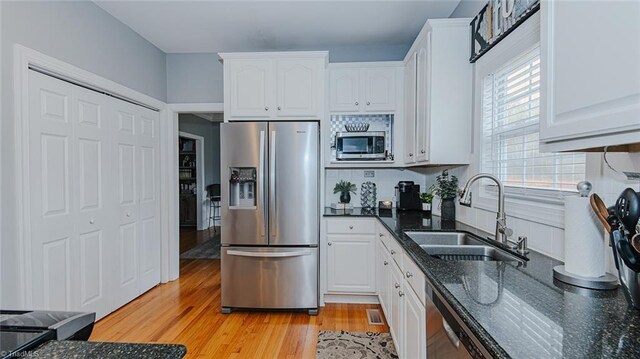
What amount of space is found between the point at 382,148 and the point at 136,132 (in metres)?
2.45

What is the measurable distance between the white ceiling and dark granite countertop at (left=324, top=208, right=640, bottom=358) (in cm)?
222

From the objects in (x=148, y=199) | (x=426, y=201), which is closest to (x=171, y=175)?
(x=148, y=199)

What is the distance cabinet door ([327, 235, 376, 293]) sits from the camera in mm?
2930

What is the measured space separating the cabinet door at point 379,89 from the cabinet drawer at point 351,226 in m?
1.11

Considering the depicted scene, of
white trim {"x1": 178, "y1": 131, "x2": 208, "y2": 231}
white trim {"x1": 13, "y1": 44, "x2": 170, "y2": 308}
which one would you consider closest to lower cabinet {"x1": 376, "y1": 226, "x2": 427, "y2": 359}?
white trim {"x1": 13, "y1": 44, "x2": 170, "y2": 308}

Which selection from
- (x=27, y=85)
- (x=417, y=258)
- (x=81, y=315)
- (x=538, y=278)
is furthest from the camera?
(x=27, y=85)

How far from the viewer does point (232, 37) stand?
3195 millimetres

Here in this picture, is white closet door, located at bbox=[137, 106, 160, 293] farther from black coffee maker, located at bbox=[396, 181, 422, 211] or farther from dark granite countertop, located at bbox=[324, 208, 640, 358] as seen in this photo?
dark granite countertop, located at bbox=[324, 208, 640, 358]

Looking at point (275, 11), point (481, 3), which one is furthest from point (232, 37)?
point (481, 3)

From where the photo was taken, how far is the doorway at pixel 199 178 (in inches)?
261

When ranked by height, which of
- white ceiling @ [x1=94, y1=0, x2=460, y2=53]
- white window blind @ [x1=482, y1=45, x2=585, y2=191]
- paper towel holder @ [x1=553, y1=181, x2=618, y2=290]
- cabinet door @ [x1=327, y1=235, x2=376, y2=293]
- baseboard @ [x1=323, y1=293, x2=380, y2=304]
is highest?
white ceiling @ [x1=94, y1=0, x2=460, y2=53]

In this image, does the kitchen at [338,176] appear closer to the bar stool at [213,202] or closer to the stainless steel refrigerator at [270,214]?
the stainless steel refrigerator at [270,214]

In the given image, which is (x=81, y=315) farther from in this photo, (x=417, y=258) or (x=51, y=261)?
(x=51, y=261)

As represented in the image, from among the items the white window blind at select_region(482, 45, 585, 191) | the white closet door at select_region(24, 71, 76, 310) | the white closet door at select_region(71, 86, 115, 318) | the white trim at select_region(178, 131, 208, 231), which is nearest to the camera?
the white window blind at select_region(482, 45, 585, 191)
